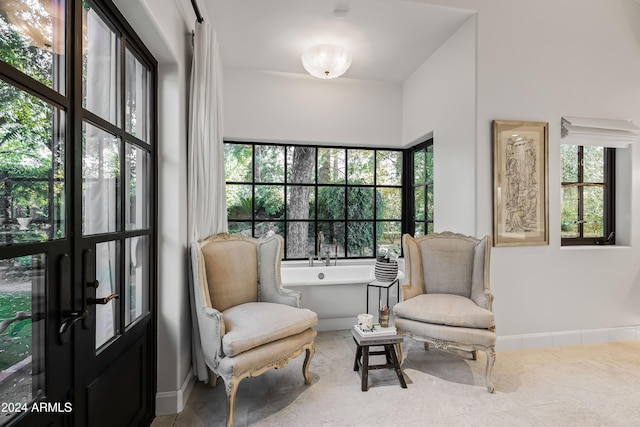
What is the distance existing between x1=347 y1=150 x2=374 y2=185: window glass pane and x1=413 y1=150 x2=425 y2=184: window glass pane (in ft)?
1.84

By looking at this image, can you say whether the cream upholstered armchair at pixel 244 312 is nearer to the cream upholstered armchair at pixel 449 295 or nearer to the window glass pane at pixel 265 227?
the cream upholstered armchair at pixel 449 295

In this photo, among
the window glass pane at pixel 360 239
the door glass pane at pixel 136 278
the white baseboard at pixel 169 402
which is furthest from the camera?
the window glass pane at pixel 360 239

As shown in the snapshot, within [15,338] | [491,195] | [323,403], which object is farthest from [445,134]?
[15,338]

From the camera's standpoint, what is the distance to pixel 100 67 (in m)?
1.34

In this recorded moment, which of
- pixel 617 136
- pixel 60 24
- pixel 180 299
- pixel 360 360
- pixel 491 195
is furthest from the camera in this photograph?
pixel 617 136

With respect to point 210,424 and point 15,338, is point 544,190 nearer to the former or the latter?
point 210,424

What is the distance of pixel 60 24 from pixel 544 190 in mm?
3373

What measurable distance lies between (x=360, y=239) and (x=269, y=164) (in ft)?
5.01

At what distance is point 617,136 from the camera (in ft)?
9.61

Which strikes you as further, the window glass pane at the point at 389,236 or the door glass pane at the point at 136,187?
the window glass pane at the point at 389,236

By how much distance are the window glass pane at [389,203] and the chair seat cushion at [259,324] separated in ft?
7.64

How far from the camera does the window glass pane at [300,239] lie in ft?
13.2

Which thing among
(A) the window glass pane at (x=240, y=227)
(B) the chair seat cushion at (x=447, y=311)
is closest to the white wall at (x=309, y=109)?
(A) the window glass pane at (x=240, y=227)

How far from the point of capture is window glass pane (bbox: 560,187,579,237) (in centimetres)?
314
